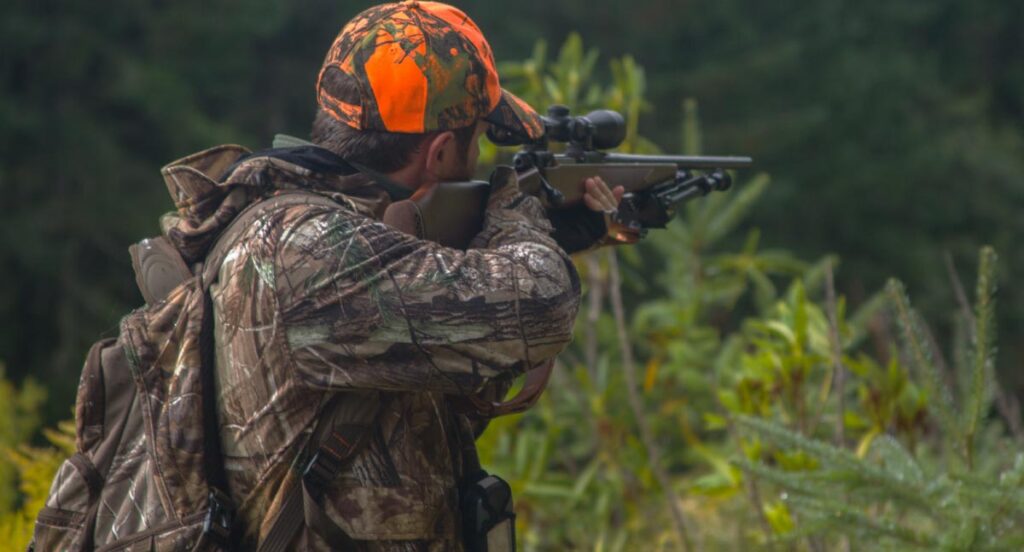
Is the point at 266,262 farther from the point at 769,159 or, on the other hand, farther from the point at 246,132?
the point at 769,159

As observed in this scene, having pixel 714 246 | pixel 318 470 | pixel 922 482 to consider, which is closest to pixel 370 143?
pixel 318 470

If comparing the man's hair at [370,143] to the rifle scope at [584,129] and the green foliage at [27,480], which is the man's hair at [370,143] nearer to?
the rifle scope at [584,129]

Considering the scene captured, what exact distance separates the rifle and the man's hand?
1cm

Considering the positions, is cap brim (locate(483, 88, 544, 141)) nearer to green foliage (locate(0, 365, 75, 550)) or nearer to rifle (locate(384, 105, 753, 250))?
rifle (locate(384, 105, 753, 250))

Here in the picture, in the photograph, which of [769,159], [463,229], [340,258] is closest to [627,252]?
[463,229]

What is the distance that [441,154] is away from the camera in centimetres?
245

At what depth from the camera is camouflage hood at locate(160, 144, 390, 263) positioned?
2326mm

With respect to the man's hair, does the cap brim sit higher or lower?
higher

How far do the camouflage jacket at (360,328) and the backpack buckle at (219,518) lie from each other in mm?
35

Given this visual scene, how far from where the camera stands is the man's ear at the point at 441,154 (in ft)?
7.95

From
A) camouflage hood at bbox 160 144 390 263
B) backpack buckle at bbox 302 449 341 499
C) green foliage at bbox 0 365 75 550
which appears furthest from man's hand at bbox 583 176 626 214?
green foliage at bbox 0 365 75 550

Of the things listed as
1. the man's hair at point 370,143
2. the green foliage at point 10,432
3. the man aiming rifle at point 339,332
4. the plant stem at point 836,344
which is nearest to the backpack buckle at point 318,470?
the man aiming rifle at point 339,332

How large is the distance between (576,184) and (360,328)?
3.04 feet

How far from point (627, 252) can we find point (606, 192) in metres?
2.52
